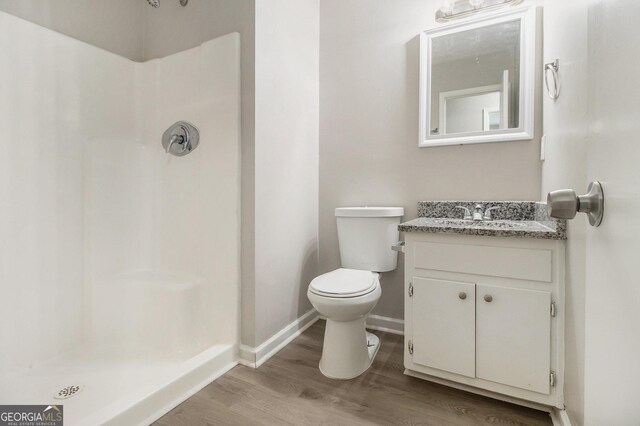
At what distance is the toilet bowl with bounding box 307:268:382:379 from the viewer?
147 centimetres

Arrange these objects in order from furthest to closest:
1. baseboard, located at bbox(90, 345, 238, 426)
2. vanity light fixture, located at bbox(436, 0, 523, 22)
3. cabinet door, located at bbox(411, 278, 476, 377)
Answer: vanity light fixture, located at bbox(436, 0, 523, 22)
cabinet door, located at bbox(411, 278, 476, 377)
baseboard, located at bbox(90, 345, 238, 426)

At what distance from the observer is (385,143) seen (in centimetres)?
206

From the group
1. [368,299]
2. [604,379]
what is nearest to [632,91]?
[604,379]

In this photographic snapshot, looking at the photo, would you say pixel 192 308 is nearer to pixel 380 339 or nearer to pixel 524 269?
pixel 380 339

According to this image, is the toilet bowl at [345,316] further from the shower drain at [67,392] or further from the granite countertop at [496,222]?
the shower drain at [67,392]

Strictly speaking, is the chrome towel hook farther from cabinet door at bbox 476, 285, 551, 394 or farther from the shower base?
the shower base

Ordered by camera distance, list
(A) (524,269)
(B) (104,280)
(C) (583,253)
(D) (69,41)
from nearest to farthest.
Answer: (C) (583,253) → (A) (524,269) → (D) (69,41) → (B) (104,280)

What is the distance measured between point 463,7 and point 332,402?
2.27 meters

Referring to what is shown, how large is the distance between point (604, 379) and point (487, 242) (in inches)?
34.9

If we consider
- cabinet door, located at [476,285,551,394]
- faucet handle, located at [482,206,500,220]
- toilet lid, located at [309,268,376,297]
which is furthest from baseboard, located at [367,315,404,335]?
faucet handle, located at [482,206,500,220]

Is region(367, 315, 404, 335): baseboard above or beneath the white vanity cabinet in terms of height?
beneath

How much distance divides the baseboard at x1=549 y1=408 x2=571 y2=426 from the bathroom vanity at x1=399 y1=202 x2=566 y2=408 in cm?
4

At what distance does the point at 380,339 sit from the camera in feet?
6.43

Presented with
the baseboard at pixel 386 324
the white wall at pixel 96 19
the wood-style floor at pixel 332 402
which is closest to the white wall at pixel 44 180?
the white wall at pixel 96 19
